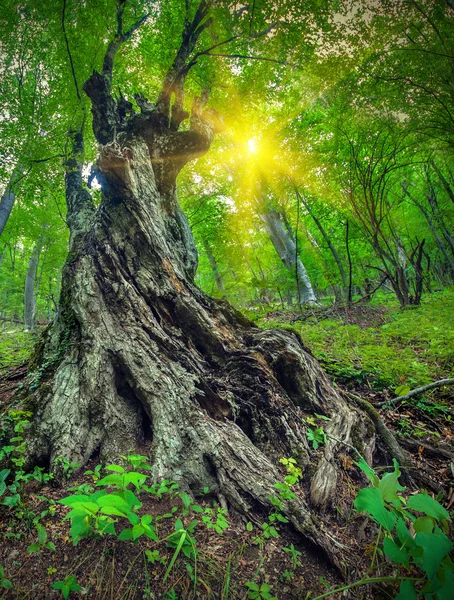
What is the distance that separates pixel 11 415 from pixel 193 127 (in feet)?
15.8

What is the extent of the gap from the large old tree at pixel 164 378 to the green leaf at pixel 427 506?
859mm

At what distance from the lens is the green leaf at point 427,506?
3.32 ft

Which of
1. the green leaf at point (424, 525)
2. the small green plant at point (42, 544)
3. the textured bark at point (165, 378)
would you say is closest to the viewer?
the green leaf at point (424, 525)

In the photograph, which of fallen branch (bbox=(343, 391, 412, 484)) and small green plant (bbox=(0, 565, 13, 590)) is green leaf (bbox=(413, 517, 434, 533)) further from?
small green plant (bbox=(0, 565, 13, 590))

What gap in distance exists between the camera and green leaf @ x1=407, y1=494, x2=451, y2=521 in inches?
39.8

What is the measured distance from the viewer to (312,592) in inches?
53.3

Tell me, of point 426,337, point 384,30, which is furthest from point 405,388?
point 384,30

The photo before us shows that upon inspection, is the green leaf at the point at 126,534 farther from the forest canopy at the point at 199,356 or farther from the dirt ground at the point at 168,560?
the dirt ground at the point at 168,560

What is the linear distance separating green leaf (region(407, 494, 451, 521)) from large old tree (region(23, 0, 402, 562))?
0.86 meters

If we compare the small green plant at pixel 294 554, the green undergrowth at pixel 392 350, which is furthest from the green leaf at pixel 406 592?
the green undergrowth at pixel 392 350

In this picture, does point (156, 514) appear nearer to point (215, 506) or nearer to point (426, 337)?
point (215, 506)

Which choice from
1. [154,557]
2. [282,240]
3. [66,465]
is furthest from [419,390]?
[282,240]

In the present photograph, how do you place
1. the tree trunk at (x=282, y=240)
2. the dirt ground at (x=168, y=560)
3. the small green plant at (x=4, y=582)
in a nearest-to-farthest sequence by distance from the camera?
the small green plant at (x=4, y=582), the dirt ground at (x=168, y=560), the tree trunk at (x=282, y=240)

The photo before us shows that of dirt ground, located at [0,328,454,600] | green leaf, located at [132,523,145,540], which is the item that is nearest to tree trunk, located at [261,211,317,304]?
dirt ground, located at [0,328,454,600]
